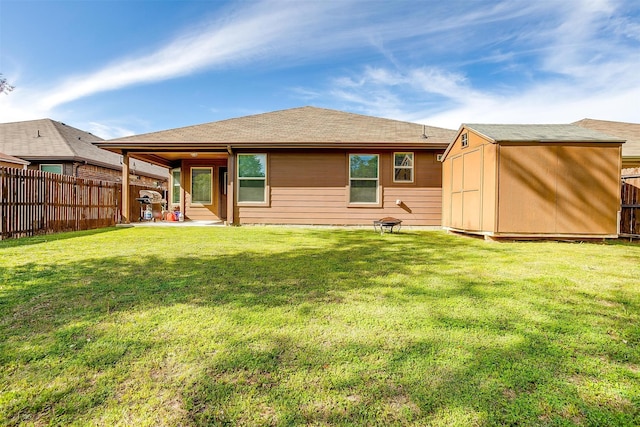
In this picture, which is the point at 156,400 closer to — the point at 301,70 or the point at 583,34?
the point at 583,34

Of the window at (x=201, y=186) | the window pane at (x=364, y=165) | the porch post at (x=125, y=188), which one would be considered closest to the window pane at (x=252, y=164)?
the window at (x=201, y=186)

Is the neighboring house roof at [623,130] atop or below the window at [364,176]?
atop

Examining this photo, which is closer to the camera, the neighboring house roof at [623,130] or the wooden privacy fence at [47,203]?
the wooden privacy fence at [47,203]

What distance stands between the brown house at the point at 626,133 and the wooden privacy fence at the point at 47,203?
56.6 feet

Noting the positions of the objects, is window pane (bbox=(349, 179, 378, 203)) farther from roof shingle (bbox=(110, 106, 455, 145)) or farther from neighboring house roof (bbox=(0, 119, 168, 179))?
neighboring house roof (bbox=(0, 119, 168, 179))

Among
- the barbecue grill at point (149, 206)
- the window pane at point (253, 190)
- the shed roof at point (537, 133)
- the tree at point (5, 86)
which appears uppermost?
the tree at point (5, 86)

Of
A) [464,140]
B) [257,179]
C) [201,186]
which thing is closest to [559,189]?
[464,140]

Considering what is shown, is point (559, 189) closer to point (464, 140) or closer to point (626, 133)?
point (464, 140)

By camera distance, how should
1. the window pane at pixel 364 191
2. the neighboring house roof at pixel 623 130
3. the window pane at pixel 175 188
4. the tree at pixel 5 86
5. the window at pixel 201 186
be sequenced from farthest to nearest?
the window pane at pixel 175 188 → the window at pixel 201 186 → the neighboring house roof at pixel 623 130 → the window pane at pixel 364 191 → the tree at pixel 5 86

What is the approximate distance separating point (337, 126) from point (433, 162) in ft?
12.4

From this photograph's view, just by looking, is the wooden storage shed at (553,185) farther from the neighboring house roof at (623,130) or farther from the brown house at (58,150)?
the brown house at (58,150)

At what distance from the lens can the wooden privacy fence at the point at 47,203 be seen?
22.8ft

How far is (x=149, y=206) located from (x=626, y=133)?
2066 cm

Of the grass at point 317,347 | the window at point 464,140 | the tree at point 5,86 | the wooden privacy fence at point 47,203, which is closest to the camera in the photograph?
the grass at point 317,347
